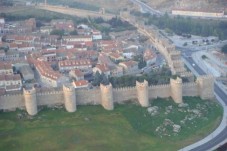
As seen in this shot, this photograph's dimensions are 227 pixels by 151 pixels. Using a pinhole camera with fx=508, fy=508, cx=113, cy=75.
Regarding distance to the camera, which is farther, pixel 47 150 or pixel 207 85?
pixel 207 85

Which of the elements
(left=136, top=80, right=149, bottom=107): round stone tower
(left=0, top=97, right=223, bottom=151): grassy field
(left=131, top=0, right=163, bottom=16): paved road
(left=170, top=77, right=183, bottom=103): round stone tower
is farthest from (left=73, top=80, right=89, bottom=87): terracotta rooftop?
(left=131, top=0, right=163, bottom=16): paved road

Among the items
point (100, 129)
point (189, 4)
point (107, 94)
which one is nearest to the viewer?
point (100, 129)

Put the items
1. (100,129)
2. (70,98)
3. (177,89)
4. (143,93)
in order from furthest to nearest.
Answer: (177,89) → (143,93) → (70,98) → (100,129)

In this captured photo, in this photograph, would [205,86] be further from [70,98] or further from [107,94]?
[70,98]

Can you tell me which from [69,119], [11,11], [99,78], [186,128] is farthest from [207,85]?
[11,11]

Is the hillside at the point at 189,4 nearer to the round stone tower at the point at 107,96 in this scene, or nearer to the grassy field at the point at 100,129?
the grassy field at the point at 100,129

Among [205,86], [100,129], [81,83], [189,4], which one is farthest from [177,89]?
[189,4]

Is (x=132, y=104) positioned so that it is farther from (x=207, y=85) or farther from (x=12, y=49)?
(x=12, y=49)
